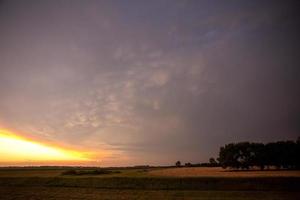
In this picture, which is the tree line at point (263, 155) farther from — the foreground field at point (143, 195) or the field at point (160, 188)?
the foreground field at point (143, 195)

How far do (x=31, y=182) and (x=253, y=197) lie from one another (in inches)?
1637

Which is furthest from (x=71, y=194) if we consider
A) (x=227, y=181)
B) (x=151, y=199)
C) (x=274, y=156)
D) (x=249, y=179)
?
(x=274, y=156)

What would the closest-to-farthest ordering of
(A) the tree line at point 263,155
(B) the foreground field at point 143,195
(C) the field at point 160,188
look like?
(B) the foreground field at point 143,195, (C) the field at point 160,188, (A) the tree line at point 263,155

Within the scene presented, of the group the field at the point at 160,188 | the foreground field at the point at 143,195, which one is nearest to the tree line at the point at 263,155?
the field at the point at 160,188

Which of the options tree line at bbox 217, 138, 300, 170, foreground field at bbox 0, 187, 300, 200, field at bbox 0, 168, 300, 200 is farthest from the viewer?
tree line at bbox 217, 138, 300, 170

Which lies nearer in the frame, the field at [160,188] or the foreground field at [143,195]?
the foreground field at [143,195]

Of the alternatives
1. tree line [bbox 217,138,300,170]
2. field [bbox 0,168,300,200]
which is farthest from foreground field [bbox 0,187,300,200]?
tree line [bbox 217,138,300,170]

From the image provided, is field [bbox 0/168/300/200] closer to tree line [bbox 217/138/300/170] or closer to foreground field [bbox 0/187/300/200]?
foreground field [bbox 0/187/300/200]

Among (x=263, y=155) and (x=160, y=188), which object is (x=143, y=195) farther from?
(x=263, y=155)

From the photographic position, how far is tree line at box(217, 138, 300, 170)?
83.3 metres

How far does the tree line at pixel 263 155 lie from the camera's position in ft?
273

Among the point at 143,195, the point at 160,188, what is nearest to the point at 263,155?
the point at 160,188

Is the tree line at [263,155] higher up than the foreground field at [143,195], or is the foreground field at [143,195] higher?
the tree line at [263,155]

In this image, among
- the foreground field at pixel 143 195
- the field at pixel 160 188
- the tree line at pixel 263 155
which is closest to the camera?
the foreground field at pixel 143 195
